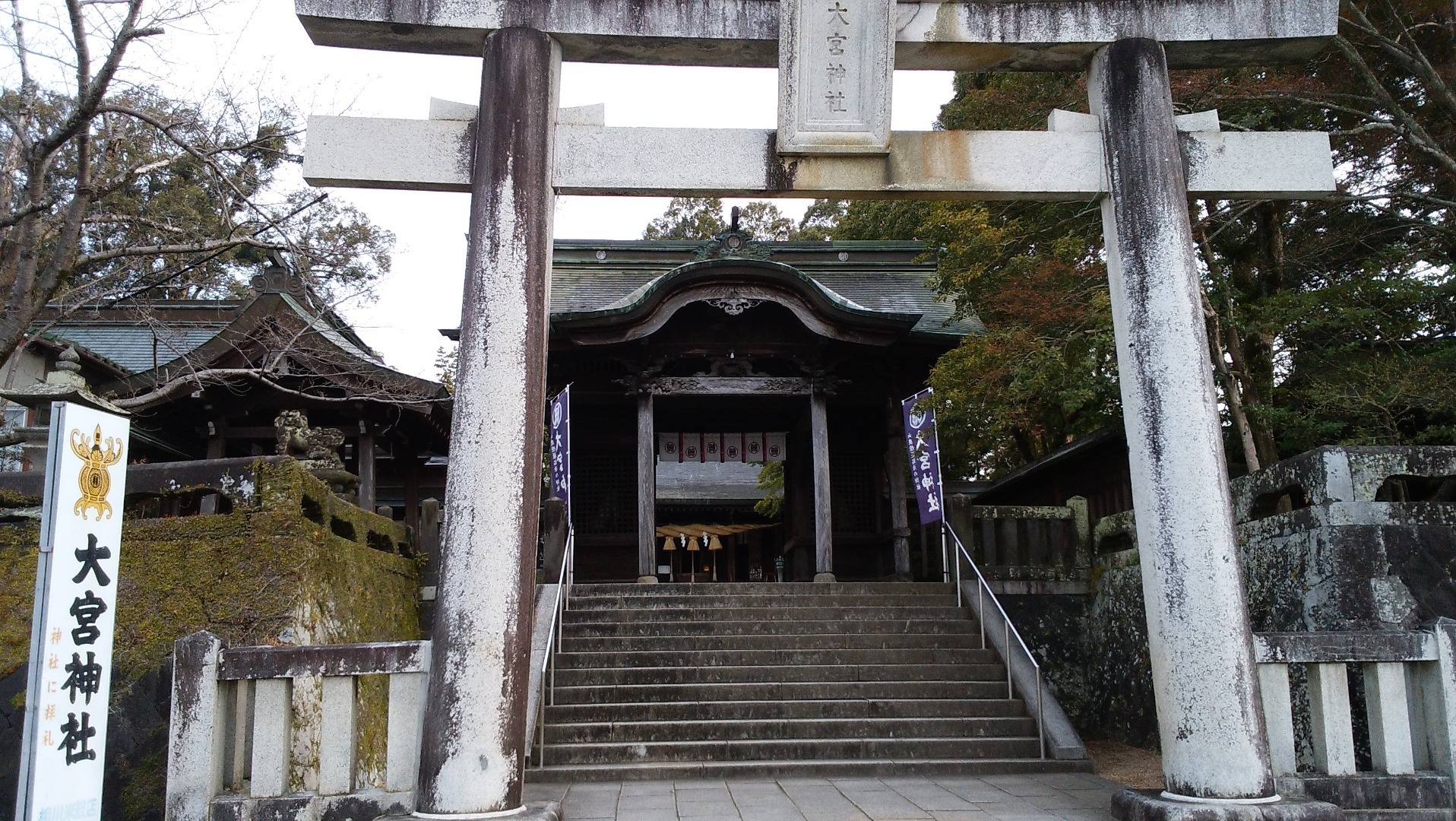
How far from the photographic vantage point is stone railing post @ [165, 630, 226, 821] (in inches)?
190

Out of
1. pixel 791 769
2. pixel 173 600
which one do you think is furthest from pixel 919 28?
pixel 173 600

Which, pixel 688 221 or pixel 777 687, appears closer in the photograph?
pixel 777 687

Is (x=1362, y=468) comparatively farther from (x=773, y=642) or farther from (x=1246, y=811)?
(x=773, y=642)

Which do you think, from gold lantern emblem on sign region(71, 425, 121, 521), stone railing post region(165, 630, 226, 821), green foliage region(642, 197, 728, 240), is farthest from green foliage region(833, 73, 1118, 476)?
green foliage region(642, 197, 728, 240)

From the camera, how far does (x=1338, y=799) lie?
5.21m

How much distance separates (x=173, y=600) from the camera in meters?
7.55

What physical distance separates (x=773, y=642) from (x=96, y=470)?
22.3 feet

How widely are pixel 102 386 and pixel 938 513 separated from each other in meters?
12.6

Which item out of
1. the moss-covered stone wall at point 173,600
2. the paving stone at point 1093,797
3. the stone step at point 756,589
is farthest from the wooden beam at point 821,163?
the stone step at point 756,589

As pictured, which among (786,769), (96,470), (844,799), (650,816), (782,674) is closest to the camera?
(96,470)

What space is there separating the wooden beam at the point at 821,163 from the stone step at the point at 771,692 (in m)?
4.98

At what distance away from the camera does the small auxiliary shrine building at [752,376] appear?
13.1m

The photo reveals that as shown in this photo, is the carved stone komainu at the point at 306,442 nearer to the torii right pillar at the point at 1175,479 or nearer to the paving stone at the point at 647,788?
the paving stone at the point at 647,788

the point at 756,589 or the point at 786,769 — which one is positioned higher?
the point at 756,589
